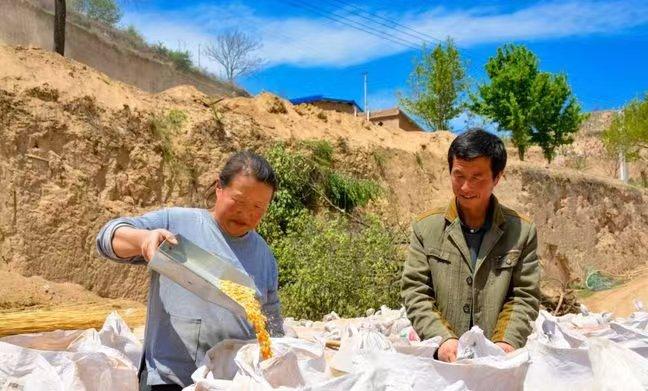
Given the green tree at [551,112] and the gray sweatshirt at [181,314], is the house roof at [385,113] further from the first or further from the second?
the gray sweatshirt at [181,314]

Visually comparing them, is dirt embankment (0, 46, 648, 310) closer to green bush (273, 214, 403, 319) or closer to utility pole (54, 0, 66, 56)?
green bush (273, 214, 403, 319)

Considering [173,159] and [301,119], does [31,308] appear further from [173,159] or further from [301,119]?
[301,119]

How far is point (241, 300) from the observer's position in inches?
76.8

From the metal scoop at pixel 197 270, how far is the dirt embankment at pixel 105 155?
5616 mm

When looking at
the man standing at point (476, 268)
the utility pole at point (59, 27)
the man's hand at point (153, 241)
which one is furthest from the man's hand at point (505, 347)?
the utility pole at point (59, 27)

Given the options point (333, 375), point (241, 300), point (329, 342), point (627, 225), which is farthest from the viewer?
point (627, 225)

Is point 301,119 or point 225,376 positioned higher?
point 301,119

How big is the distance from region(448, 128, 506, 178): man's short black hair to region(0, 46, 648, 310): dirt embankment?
5.80 meters

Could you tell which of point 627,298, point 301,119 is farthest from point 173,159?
point 627,298

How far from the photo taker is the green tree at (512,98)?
90.4ft

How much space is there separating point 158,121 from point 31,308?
329cm

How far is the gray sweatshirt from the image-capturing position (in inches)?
81.5

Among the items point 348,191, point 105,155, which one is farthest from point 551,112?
point 105,155

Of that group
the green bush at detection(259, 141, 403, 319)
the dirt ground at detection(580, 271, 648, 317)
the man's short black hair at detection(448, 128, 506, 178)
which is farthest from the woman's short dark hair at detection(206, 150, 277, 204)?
the dirt ground at detection(580, 271, 648, 317)
